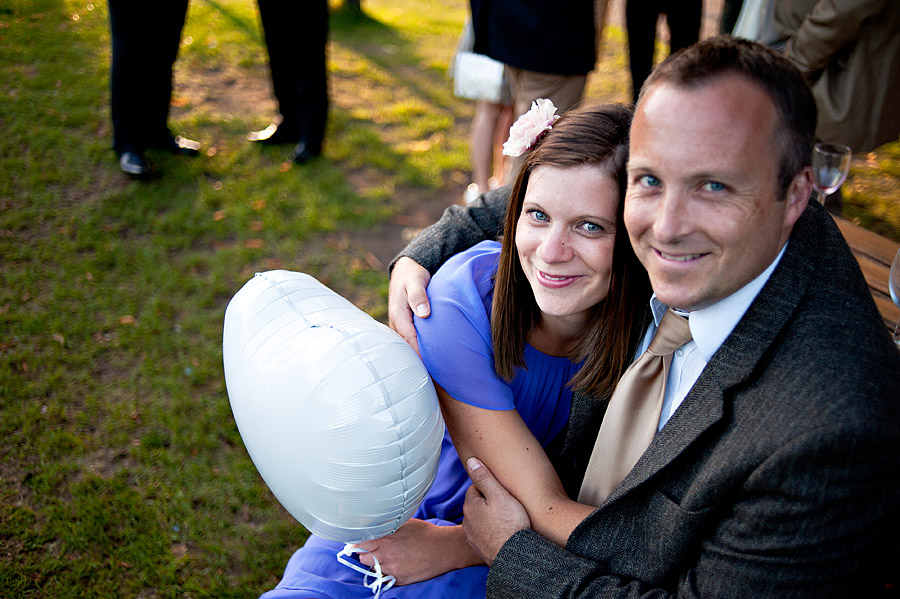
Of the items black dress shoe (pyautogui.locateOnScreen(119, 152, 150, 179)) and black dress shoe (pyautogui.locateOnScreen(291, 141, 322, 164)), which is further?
black dress shoe (pyautogui.locateOnScreen(291, 141, 322, 164))

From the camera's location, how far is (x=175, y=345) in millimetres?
3541

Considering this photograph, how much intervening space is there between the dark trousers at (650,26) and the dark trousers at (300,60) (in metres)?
2.19

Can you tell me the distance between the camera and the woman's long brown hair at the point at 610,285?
1.86m

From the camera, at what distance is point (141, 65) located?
452 cm

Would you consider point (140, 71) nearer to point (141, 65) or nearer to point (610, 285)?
point (141, 65)

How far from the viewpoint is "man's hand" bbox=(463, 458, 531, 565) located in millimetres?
1873

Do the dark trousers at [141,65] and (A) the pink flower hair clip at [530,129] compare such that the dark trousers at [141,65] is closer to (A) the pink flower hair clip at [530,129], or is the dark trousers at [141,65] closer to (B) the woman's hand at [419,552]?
(A) the pink flower hair clip at [530,129]

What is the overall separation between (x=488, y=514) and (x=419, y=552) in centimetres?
24

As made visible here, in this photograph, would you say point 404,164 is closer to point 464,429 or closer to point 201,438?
point 201,438

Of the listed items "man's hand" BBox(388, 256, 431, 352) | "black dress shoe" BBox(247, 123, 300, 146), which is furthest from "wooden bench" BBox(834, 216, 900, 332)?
"black dress shoe" BBox(247, 123, 300, 146)

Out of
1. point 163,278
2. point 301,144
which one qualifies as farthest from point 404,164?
point 163,278

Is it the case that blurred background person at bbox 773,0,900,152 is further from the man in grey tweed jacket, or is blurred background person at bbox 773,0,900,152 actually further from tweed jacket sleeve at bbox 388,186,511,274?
the man in grey tweed jacket

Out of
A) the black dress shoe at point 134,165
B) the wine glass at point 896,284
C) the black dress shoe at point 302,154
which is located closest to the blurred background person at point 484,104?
the black dress shoe at point 302,154

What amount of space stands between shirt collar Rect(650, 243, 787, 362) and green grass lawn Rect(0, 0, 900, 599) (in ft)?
6.20
